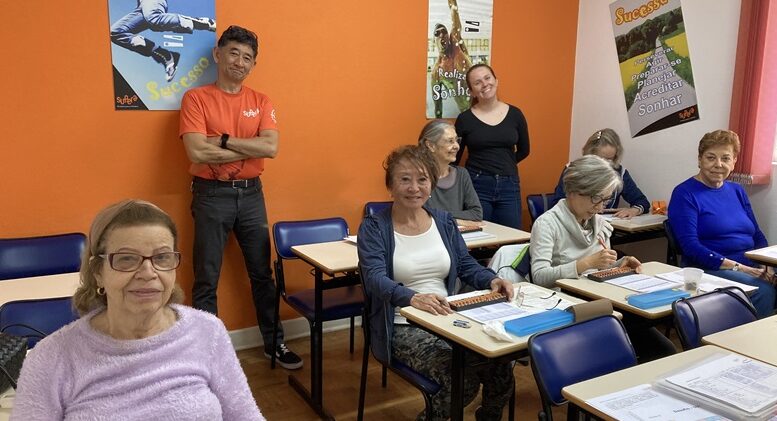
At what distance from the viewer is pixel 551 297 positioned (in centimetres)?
243

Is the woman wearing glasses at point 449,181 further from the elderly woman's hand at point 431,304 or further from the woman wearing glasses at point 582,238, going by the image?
the elderly woman's hand at point 431,304

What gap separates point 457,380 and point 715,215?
248 centimetres

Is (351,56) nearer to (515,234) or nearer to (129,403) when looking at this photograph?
(515,234)

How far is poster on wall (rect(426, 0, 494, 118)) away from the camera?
14.7 feet

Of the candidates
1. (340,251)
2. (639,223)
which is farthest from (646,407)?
(639,223)

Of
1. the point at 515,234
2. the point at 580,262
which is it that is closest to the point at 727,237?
the point at 515,234

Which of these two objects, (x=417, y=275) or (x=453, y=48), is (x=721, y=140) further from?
(x=417, y=275)

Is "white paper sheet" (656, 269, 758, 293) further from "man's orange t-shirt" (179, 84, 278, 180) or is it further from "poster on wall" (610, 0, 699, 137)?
"man's orange t-shirt" (179, 84, 278, 180)

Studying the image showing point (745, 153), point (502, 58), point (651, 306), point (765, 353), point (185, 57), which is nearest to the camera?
point (765, 353)

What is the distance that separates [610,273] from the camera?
278cm

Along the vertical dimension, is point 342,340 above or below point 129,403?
below

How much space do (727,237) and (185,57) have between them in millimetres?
3432

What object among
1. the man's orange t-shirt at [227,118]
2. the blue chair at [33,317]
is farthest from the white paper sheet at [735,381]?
the man's orange t-shirt at [227,118]

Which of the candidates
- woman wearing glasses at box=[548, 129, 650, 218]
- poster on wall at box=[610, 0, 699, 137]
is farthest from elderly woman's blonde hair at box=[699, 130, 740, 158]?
woman wearing glasses at box=[548, 129, 650, 218]
